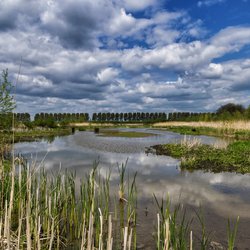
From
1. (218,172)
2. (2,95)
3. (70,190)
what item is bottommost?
(218,172)

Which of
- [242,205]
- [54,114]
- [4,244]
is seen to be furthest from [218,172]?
[54,114]

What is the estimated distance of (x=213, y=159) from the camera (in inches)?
672

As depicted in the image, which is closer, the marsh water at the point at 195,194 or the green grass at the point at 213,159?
the marsh water at the point at 195,194

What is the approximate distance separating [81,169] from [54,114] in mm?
93077

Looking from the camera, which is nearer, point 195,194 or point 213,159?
point 195,194

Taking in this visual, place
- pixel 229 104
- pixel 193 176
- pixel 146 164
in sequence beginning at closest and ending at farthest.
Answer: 1. pixel 193 176
2. pixel 146 164
3. pixel 229 104

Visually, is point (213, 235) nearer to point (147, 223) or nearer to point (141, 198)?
A: point (147, 223)

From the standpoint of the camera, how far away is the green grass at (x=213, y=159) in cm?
1514

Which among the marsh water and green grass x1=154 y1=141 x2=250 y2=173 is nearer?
the marsh water

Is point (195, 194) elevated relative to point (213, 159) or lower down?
lower down

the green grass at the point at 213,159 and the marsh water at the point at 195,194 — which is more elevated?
the green grass at the point at 213,159

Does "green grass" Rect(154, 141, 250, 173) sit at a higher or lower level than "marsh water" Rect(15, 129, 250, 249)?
higher

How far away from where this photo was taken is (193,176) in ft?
43.1

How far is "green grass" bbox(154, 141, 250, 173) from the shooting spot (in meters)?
15.1
